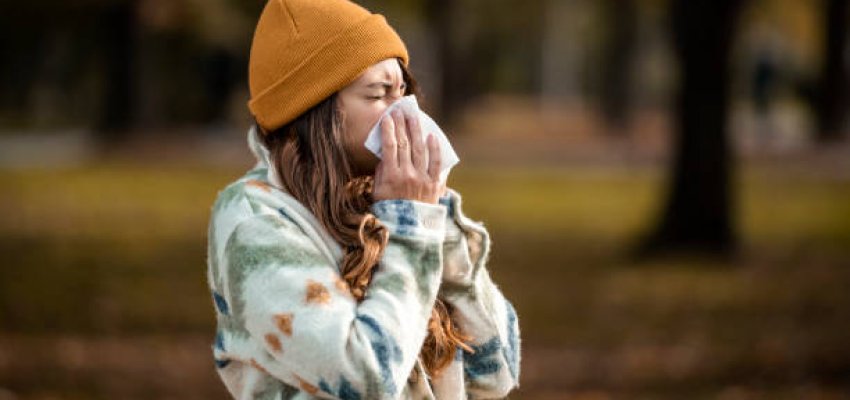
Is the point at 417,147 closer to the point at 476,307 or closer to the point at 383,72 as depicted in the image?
the point at 383,72

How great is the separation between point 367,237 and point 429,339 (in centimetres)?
25

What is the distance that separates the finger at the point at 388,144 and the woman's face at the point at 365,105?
9 centimetres

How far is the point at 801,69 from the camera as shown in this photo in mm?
40656

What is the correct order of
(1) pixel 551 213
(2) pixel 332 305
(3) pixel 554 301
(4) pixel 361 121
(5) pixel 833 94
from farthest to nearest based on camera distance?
(5) pixel 833 94 → (1) pixel 551 213 → (3) pixel 554 301 → (4) pixel 361 121 → (2) pixel 332 305

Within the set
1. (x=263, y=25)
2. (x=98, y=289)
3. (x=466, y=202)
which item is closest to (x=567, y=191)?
(x=466, y=202)

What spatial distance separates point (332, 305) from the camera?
2340 mm

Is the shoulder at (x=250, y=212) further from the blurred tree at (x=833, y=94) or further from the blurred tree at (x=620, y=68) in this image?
the blurred tree at (x=620, y=68)

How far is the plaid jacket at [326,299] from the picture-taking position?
91.6 inches

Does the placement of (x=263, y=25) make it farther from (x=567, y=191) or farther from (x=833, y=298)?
(x=567, y=191)

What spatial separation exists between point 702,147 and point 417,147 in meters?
11.2

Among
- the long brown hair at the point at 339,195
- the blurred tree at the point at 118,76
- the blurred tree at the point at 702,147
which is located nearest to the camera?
the long brown hair at the point at 339,195

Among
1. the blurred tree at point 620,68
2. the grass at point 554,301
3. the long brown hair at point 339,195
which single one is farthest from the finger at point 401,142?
the blurred tree at point 620,68

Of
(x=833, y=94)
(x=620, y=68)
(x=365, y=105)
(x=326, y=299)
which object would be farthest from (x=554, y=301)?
(x=620, y=68)

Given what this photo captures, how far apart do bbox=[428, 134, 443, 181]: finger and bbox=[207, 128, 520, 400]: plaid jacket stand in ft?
0.20
